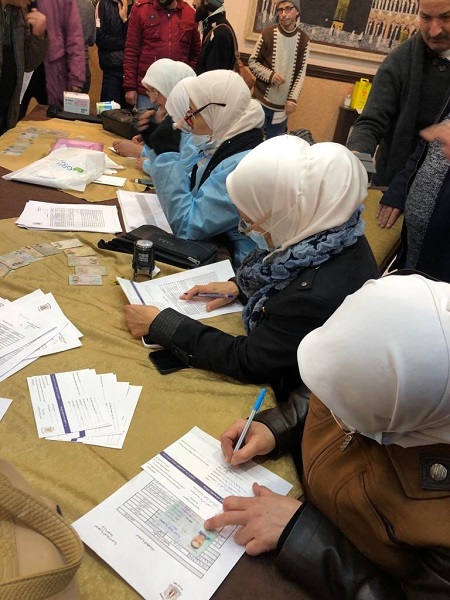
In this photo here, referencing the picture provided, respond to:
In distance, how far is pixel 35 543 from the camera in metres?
0.61

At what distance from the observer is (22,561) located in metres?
0.59

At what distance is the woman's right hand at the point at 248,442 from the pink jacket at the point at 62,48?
3.17m

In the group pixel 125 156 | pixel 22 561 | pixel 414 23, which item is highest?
pixel 414 23

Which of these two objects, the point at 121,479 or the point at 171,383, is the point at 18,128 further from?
the point at 121,479

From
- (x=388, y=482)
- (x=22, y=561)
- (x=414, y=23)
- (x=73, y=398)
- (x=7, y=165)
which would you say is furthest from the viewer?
(x=414, y=23)

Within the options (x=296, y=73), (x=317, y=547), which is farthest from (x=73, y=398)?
(x=296, y=73)

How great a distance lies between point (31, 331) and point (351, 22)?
194 inches

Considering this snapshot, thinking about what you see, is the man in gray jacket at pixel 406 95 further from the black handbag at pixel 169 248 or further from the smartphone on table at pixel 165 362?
the smartphone on table at pixel 165 362

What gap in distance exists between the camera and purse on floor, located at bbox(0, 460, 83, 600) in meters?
0.57

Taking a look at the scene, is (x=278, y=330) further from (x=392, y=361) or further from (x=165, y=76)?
(x=165, y=76)

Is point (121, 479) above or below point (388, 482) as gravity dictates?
below

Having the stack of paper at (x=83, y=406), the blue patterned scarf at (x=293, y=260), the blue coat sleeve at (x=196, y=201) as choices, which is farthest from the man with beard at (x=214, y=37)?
the stack of paper at (x=83, y=406)

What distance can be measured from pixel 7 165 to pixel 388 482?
2.16m

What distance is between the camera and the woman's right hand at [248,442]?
927 millimetres
